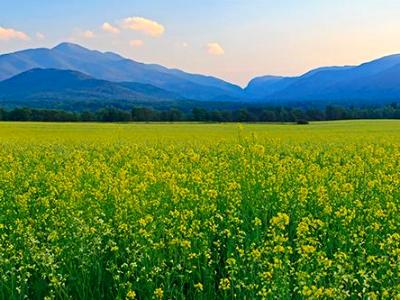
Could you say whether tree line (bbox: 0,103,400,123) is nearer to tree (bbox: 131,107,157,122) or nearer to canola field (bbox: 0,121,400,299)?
tree (bbox: 131,107,157,122)

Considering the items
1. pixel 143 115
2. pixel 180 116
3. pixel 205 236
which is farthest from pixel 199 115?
pixel 205 236

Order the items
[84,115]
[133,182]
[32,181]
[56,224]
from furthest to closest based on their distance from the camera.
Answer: [84,115] → [32,181] → [133,182] → [56,224]

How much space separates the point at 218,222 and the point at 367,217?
1828 millimetres

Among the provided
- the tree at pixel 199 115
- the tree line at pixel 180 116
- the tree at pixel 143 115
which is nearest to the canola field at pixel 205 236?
the tree at pixel 143 115

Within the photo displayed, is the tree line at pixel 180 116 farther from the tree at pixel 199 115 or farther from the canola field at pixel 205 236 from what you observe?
the canola field at pixel 205 236

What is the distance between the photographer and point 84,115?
67000 millimetres

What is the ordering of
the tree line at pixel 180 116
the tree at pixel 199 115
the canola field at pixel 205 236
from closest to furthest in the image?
the canola field at pixel 205 236
the tree line at pixel 180 116
the tree at pixel 199 115

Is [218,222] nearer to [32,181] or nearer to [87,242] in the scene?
[87,242]

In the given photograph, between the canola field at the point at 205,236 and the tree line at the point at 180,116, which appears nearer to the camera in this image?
the canola field at the point at 205,236

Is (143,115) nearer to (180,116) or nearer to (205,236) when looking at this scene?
(180,116)

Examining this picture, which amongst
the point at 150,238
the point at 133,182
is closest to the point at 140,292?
the point at 150,238

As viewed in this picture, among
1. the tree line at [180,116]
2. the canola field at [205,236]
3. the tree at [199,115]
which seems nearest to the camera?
the canola field at [205,236]

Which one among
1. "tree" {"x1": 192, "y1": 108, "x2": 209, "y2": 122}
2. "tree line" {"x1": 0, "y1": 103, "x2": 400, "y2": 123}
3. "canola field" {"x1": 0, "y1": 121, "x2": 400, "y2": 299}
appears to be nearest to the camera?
"canola field" {"x1": 0, "y1": 121, "x2": 400, "y2": 299}

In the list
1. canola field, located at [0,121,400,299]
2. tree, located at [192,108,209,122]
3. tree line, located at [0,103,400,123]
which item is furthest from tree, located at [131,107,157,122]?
canola field, located at [0,121,400,299]
